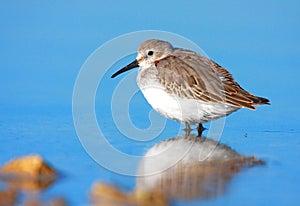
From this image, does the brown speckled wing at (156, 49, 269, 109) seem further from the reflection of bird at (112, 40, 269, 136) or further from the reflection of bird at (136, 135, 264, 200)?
the reflection of bird at (136, 135, 264, 200)

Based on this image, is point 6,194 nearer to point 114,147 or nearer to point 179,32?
point 114,147

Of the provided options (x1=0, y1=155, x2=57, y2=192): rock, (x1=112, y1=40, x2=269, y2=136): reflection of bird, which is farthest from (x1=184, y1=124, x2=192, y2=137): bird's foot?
(x1=0, y1=155, x2=57, y2=192): rock

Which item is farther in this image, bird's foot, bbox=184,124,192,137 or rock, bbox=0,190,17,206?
bird's foot, bbox=184,124,192,137

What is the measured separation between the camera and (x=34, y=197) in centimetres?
536

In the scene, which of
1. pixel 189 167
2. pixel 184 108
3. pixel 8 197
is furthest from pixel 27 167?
pixel 184 108

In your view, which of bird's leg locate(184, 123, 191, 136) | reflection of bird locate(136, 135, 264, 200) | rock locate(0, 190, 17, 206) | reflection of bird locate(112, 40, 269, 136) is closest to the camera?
rock locate(0, 190, 17, 206)

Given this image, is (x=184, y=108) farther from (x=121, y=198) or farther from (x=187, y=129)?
(x=121, y=198)

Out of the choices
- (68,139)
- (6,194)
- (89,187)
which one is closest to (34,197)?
(6,194)

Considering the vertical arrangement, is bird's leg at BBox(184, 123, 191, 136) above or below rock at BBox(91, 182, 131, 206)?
above

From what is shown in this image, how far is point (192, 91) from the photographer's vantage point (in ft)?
27.8

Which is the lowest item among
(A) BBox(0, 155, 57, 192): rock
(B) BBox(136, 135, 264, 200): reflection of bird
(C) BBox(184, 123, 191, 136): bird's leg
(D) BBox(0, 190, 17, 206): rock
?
(D) BBox(0, 190, 17, 206): rock

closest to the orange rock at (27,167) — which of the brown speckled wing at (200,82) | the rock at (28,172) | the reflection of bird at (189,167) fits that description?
the rock at (28,172)

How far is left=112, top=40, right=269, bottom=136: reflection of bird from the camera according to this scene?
A: 8414 millimetres

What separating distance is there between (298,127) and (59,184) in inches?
157
